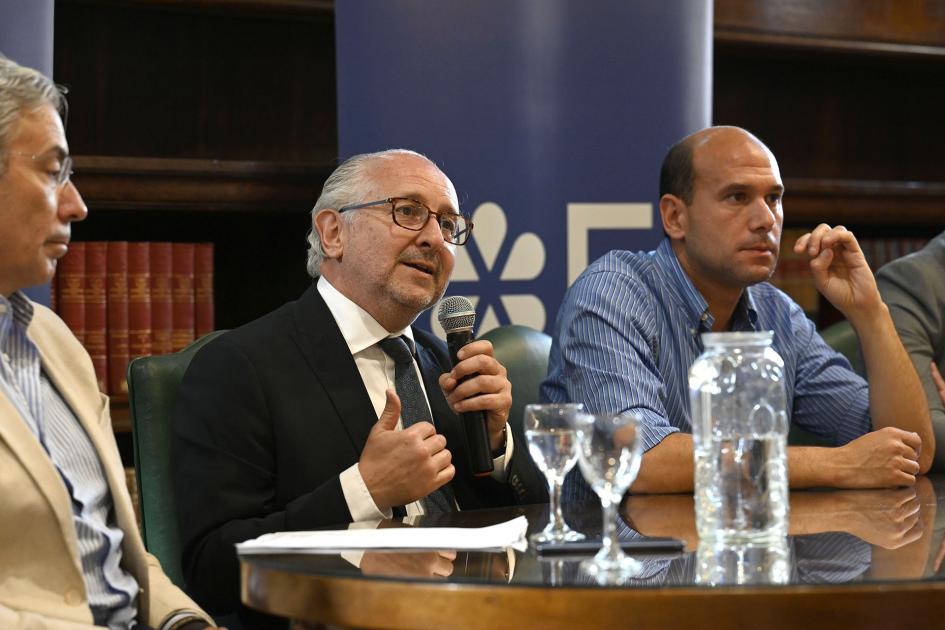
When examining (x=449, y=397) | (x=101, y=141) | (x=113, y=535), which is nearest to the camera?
(x=113, y=535)

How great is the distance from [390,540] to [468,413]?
46 cm

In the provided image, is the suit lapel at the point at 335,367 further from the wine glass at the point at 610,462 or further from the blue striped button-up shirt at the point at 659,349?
the wine glass at the point at 610,462

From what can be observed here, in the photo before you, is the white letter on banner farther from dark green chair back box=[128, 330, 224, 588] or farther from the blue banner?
dark green chair back box=[128, 330, 224, 588]

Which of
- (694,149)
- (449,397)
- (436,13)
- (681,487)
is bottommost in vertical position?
(681,487)

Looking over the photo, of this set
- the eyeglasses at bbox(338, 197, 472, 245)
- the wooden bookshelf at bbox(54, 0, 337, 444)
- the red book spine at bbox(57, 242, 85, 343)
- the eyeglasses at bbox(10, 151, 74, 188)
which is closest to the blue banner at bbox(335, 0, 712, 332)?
the wooden bookshelf at bbox(54, 0, 337, 444)

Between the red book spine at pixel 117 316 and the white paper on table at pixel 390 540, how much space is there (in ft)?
5.62

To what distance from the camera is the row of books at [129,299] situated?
125 inches

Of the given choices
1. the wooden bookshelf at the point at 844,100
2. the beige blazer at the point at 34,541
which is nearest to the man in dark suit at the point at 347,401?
the beige blazer at the point at 34,541

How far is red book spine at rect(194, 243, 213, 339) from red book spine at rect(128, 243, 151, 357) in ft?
0.44

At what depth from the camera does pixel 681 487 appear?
2225 millimetres

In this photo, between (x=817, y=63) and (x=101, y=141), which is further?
(x=817, y=63)

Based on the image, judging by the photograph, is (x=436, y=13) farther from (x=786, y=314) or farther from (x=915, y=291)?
(x=915, y=291)

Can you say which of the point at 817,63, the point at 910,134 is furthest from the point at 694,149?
the point at 910,134

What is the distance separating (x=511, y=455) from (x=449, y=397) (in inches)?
9.7
